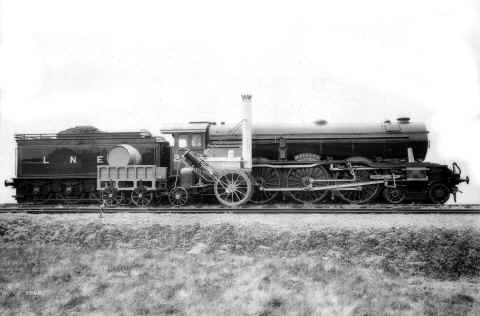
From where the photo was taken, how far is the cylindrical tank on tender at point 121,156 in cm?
1462

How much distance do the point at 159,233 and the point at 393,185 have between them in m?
8.17

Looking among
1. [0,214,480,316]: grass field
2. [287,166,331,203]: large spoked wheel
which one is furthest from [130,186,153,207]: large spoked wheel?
[287,166,331,203]: large spoked wheel

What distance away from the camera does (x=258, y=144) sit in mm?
14938

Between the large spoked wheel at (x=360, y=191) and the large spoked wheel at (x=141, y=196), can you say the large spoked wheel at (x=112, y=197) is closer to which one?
the large spoked wheel at (x=141, y=196)

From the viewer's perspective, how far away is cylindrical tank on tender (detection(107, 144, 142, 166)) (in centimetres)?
1462

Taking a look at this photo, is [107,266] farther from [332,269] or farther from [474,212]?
[474,212]

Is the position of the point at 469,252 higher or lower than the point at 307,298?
higher

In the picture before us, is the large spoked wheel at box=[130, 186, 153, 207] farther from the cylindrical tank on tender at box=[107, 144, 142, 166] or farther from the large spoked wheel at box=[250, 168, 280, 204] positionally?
the large spoked wheel at box=[250, 168, 280, 204]

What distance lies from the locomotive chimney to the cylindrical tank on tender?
161 inches

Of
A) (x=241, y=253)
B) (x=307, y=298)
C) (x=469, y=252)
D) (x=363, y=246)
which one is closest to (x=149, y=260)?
(x=241, y=253)

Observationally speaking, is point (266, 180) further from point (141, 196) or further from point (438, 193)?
point (438, 193)

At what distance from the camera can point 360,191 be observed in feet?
46.2

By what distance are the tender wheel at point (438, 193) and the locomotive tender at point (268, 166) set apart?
0.03 m

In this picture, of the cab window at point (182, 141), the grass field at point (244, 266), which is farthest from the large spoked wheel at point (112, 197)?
the grass field at point (244, 266)
